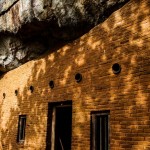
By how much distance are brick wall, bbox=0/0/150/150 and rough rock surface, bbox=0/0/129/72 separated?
0.85ft

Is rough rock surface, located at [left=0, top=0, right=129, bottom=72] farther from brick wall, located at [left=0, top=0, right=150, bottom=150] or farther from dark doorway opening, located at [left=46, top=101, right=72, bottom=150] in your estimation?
dark doorway opening, located at [left=46, top=101, right=72, bottom=150]

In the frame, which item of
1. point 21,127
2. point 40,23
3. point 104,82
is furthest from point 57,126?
point 40,23

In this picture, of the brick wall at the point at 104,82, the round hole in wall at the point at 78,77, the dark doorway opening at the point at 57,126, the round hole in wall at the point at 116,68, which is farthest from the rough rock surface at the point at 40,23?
the dark doorway opening at the point at 57,126

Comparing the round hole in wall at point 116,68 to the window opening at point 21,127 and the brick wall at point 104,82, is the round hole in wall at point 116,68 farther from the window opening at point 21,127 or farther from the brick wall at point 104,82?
the window opening at point 21,127

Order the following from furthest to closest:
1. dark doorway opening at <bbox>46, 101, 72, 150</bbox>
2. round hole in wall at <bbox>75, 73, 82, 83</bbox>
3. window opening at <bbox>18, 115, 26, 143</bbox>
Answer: window opening at <bbox>18, 115, 26, 143</bbox>
dark doorway opening at <bbox>46, 101, 72, 150</bbox>
round hole in wall at <bbox>75, 73, 82, 83</bbox>

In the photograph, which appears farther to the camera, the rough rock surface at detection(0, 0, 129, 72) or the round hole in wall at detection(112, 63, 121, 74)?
the rough rock surface at detection(0, 0, 129, 72)

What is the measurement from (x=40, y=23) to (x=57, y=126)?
277 centimetres

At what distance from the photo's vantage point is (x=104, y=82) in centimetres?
649

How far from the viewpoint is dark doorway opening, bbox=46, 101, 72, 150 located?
803 centimetres

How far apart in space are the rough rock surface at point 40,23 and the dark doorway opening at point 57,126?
1.78 metres

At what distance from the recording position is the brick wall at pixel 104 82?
18.7 ft

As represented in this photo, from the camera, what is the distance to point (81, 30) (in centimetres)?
747

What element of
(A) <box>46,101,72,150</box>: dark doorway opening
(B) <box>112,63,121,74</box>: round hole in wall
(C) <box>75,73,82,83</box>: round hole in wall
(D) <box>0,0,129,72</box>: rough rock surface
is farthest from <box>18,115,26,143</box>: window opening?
(B) <box>112,63,121,74</box>: round hole in wall

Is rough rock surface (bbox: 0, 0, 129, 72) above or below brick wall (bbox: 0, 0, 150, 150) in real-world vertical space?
above
